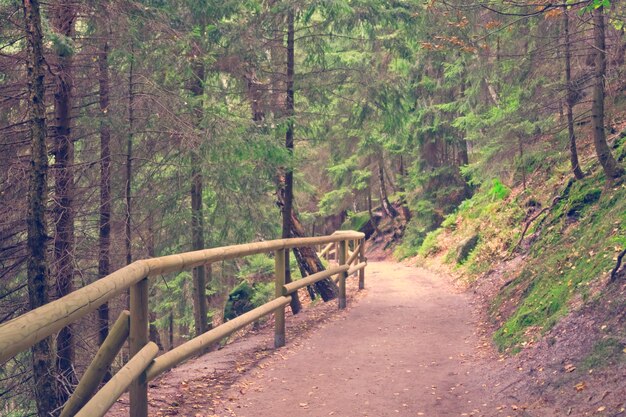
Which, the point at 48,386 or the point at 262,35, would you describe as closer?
the point at 48,386

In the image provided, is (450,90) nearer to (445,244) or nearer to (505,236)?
(445,244)

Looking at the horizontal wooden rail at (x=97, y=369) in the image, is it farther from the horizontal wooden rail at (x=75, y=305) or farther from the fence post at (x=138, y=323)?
the horizontal wooden rail at (x=75, y=305)

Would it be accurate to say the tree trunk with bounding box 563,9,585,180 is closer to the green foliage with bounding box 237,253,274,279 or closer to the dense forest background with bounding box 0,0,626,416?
the dense forest background with bounding box 0,0,626,416

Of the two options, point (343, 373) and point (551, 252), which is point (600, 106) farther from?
point (343, 373)

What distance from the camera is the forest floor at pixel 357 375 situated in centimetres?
538

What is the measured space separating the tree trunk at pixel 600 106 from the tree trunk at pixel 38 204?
7449mm

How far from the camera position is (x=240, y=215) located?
12641mm

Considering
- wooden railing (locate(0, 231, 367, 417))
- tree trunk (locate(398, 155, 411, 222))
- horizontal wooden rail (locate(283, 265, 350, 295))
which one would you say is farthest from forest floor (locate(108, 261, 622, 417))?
tree trunk (locate(398, 155, 411, 222))

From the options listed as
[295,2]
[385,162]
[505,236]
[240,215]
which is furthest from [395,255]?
[295,2]

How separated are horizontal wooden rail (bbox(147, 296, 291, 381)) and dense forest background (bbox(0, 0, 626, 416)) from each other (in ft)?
5.50

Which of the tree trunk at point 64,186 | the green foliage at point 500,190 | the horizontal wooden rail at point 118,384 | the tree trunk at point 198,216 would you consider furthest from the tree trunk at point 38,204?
the green foliage at point 500,190

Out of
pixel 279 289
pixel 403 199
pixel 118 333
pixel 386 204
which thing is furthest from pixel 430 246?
pixel 118 333

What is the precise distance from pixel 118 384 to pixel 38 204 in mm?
3084

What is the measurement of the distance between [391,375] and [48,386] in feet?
11.8
